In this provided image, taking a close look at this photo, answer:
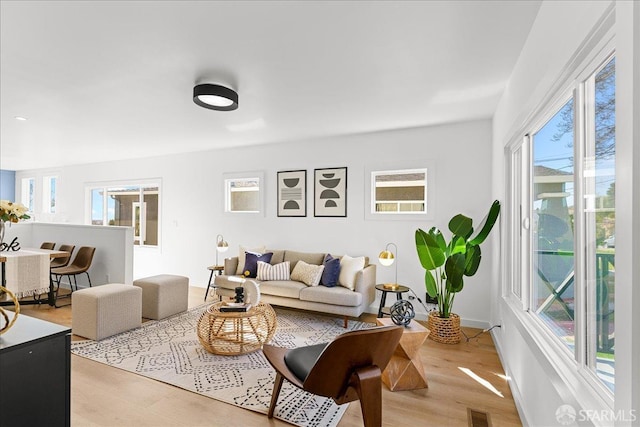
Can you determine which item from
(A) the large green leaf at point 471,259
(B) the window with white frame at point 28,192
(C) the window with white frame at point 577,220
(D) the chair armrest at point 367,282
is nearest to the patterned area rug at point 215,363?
(D) the chair armrest at point 367,282

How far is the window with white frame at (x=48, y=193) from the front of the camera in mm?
7934

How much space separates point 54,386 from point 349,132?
396 centimetres

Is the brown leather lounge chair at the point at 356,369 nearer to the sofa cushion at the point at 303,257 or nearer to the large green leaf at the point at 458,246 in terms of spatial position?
the large green leaf at the point at 458,246

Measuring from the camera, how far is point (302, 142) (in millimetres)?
5000

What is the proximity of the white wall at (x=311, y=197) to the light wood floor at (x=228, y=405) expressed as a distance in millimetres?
1472

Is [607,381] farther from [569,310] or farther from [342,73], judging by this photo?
[342,73]

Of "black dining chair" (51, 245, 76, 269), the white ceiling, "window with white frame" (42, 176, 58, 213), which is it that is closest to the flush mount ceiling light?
the white ceiling

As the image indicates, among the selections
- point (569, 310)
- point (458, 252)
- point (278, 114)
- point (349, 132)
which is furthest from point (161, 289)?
point (569, 310)

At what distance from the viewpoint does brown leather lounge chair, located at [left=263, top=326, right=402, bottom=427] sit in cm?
163

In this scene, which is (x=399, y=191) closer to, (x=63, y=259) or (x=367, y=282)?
(x=367, y=282)

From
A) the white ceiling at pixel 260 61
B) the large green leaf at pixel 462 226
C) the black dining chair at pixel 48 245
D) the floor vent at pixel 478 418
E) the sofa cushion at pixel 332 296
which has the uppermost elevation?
the white ceiling at pixel 260 61

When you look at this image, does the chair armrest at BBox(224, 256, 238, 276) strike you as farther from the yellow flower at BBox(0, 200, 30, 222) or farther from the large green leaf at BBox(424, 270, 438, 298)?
the yellow flower at BBox(0, 200, 30, 222)

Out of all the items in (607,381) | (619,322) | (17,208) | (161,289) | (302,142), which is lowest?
(161,289)

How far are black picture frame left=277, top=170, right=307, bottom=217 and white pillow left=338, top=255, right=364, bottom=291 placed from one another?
1.19 metres
